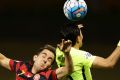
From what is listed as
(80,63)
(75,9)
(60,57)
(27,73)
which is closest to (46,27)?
(75,9)

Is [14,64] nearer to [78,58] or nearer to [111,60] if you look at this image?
[78,58]

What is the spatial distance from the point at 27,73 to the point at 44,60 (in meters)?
0.24

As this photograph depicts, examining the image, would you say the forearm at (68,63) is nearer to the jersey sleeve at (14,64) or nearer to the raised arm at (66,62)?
the raised arm at (66,62)

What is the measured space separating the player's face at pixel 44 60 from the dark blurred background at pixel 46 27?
9.91 ft

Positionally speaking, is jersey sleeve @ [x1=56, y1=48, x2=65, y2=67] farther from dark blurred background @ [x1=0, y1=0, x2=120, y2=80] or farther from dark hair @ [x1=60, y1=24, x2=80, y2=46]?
dark blurred background @ [x1=0, y1=0, x2=120, y2=80]

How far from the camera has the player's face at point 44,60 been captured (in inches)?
184

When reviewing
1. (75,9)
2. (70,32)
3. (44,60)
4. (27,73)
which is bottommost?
(27,73)

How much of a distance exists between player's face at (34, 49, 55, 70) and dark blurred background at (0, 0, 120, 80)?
3.02m

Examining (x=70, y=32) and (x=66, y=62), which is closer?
(x=66, y=62)

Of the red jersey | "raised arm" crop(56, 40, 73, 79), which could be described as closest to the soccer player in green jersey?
"raised arm" crop(56, 40, 73, 79)

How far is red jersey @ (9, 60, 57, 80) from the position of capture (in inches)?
184

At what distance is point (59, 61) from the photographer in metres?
4.54

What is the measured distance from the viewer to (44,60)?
15.4ft

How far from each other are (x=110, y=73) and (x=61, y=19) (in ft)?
11.5
